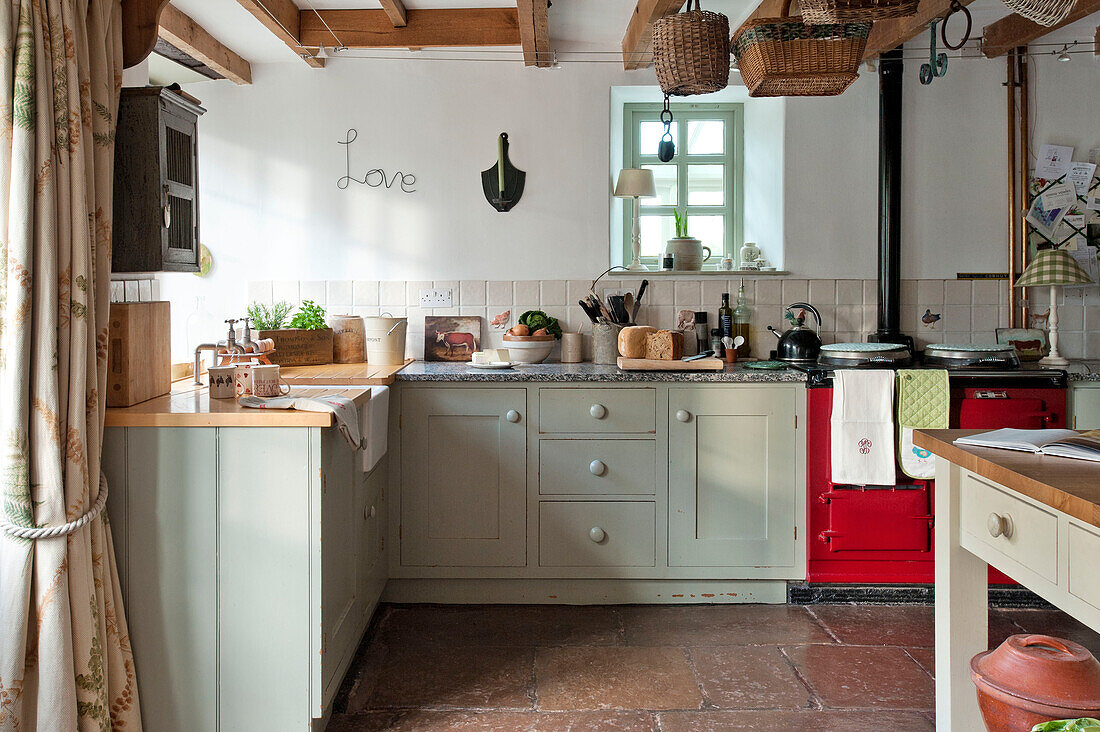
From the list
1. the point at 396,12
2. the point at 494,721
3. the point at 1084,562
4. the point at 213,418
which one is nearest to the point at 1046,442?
the point at 1084,562

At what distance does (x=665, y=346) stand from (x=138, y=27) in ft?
7.34

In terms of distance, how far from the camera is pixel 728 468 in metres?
3.52

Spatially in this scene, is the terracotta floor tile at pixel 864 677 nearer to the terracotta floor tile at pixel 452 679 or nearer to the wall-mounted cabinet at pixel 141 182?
the terracotta floor tile at pixel 452 679

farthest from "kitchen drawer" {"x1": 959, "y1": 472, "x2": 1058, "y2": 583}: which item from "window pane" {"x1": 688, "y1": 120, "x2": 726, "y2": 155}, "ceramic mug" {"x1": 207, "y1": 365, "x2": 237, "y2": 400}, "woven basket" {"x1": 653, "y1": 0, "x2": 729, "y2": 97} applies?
"window pane" {"x1": 688, "y1": 120, "x2": 726, "y2": 155}

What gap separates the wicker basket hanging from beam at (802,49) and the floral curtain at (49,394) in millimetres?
2013

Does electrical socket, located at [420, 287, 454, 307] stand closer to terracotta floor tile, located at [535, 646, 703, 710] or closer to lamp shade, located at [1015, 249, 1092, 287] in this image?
terracotta floor tile, located at [535, 646, 703, 710]

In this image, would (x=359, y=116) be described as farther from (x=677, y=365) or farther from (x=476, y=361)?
(x=677, y=365)

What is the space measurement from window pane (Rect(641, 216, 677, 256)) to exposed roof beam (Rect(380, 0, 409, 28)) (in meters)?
1.48

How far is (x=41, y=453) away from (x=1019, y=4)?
2724 mm

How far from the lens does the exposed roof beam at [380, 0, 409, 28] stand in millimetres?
3613

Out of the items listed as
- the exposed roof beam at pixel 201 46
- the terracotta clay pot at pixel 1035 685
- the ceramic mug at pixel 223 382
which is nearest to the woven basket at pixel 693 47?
the ceramic mug at pixel 223 382

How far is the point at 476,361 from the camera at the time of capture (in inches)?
148

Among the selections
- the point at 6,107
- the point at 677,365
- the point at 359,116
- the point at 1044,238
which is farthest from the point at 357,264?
the point at 1044,238

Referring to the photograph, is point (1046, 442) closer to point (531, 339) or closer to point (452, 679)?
point (452, 679)
